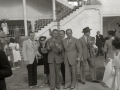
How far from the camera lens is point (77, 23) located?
15.5 meters

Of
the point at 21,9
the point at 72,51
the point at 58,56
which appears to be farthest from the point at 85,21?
the point at 58,56

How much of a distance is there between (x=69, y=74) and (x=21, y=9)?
43.5 feet

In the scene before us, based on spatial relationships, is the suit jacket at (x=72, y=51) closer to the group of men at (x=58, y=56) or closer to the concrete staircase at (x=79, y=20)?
the group of men at (x=58, y=56)

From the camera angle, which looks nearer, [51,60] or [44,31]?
[51,60]

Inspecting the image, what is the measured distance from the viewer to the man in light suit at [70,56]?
6.14m

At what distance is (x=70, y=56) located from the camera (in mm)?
6125

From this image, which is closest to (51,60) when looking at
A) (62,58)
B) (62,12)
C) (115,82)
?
(62,58)

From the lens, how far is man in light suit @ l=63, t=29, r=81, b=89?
6.14 m

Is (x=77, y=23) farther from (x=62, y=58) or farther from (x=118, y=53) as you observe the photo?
(x=118, y=53)

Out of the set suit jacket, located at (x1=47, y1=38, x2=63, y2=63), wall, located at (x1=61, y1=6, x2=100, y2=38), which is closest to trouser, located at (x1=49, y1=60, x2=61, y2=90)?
suit jacket, located at (x1=47, y1=38, x2=63, y2=63)

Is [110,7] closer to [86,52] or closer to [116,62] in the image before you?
[86,52]

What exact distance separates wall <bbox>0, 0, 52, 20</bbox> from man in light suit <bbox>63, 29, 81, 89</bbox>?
1239cm

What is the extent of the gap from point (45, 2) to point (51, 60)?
13.3 m

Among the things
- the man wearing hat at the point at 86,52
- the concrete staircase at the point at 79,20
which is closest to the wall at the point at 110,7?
the concrete staircase at the point at 79,20
